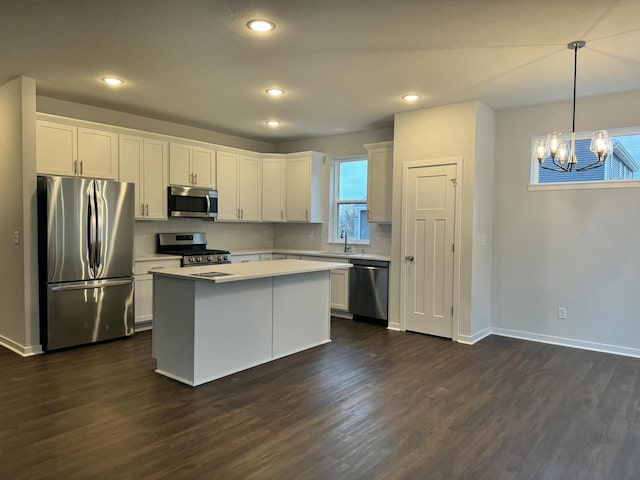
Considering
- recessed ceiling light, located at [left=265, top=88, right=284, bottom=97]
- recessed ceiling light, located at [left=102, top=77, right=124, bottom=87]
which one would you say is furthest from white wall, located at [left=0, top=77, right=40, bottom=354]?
recessed ceiling light, located at [left=265, top=88, right=284, bottom=97]

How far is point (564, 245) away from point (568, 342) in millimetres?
1043

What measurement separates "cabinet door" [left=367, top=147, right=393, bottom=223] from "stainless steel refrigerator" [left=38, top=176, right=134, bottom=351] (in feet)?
9.67

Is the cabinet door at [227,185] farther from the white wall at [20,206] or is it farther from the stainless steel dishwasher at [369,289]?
the white wall at [20,206]

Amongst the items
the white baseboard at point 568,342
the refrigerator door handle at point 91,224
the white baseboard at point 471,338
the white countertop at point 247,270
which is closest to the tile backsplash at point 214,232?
the refrigerator door handle at point 91,224

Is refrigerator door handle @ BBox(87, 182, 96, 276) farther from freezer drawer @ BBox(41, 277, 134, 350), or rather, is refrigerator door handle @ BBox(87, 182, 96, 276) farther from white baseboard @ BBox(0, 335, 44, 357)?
white baseboard @ BBox(0, 335, 44, 357)

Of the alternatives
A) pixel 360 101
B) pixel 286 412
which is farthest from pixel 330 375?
pixel 360 101

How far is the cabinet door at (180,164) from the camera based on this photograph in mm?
5582

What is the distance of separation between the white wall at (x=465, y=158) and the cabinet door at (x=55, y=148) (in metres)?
3.61

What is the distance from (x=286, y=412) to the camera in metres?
3.01

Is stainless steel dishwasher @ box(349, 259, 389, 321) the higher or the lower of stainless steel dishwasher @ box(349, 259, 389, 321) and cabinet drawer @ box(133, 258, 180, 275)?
the lower

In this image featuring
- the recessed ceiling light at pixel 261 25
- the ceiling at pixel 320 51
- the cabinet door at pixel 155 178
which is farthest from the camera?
the cabinet door at pixel 155 178

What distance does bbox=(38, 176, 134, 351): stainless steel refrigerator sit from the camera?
4.25 meters

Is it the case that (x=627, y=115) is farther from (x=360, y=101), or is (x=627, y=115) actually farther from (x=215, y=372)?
(x=215, y=372)

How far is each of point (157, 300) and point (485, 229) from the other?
359 cm
